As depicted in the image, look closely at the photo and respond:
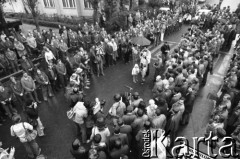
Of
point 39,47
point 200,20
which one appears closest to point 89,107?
point 39,47

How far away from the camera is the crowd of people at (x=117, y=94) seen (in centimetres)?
526

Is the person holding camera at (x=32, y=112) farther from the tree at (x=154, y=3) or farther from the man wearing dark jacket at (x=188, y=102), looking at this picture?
the tree at (x=154, y=3)

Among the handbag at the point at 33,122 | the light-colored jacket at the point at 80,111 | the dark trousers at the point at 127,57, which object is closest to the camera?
the light-colored jacket at the point at 80,111

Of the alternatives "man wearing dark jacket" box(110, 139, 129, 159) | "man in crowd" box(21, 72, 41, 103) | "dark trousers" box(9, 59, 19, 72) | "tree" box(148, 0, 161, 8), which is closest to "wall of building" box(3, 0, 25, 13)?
"tree" box(148, 0, 161, 8)

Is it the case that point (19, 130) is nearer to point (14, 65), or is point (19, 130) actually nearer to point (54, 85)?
point (54, 85)

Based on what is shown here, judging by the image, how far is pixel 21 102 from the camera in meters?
8.45

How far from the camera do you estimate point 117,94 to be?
251 inches

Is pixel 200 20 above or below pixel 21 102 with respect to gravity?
above

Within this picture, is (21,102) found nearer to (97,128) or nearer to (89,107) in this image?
(89,107)

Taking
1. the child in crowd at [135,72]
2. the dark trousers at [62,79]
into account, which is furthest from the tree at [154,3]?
the dark trousers at [62,79]

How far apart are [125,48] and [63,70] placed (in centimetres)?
471

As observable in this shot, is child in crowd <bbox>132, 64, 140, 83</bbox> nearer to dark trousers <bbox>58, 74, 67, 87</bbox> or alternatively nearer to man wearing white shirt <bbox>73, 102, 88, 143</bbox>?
dark trousers <bbox>58, 74, 67, 87</bbox>

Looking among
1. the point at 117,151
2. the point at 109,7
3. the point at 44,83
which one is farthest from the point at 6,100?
the point at 109,7

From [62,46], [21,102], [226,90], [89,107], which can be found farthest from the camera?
[62,46]
